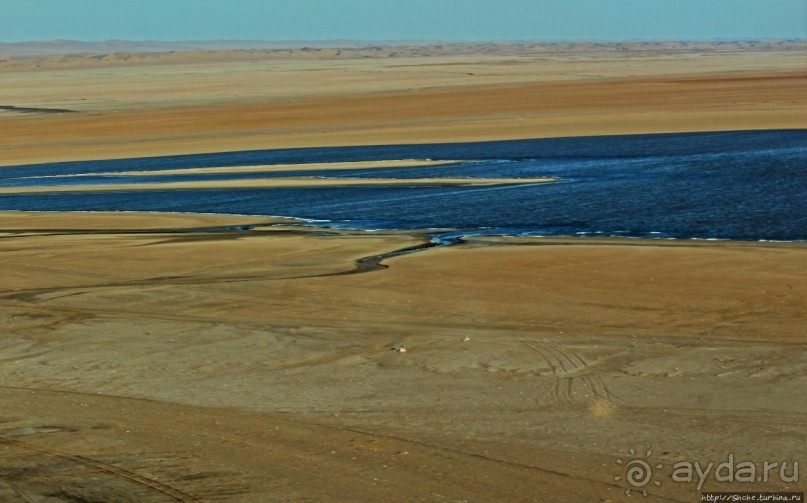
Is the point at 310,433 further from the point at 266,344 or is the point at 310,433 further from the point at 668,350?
the point at 668,350

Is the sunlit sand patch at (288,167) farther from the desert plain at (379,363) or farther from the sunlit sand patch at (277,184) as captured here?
the desert plain at (379,363)

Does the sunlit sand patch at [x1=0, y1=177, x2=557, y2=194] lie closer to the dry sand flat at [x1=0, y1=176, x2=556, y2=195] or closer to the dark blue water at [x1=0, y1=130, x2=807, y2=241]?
the dry sand flat at [x1=0, y1=176, x2=556, y2=195]

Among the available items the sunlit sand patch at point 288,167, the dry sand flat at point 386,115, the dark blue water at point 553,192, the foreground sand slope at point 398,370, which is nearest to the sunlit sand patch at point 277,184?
the dark blue water at point 553,192

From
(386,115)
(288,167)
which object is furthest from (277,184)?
(386,115)

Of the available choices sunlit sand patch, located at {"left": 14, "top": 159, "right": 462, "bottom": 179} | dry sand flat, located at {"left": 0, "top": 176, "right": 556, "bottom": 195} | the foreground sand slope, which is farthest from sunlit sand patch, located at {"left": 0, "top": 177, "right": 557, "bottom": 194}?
the foreground sand slope

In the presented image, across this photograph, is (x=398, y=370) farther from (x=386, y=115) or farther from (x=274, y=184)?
(x=386, y=115)
